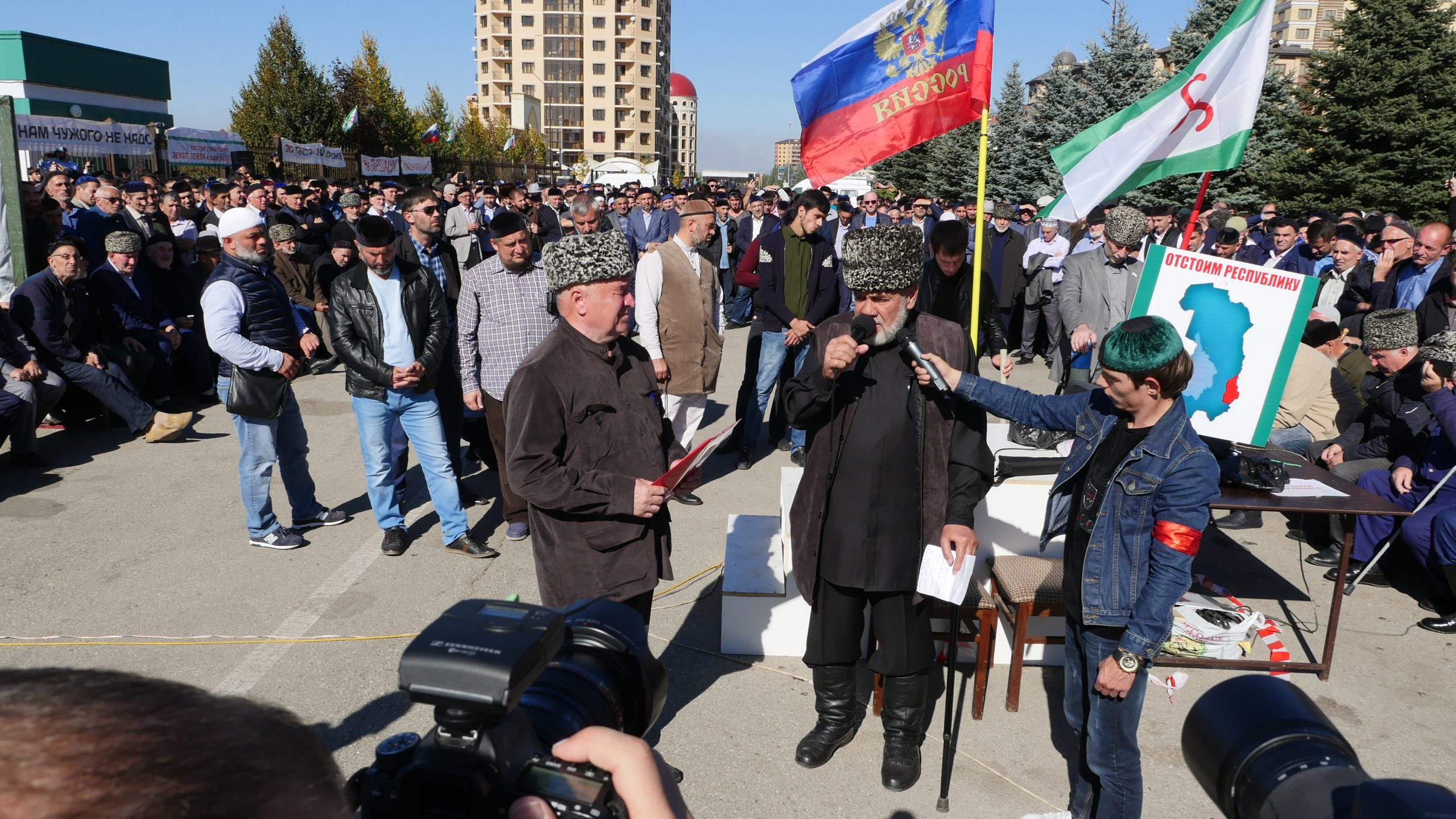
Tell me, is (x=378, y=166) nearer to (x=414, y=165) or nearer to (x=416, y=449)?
(x=414, y=165)

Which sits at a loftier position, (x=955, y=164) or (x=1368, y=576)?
(x=955, y=164)

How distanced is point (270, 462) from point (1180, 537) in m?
4.89

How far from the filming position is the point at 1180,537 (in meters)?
2.65

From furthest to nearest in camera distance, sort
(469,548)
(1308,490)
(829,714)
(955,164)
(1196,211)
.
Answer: (955,164) → (469,548) → (1196,211) → (1308,490) → (829,714)

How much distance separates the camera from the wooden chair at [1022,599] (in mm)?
3881

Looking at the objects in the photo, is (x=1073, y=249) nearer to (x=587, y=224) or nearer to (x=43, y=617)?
(x=587, y=224)

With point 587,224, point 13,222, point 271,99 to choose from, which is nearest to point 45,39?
point 271,99

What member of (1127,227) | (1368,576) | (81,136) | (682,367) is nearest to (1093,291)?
(1127,227)

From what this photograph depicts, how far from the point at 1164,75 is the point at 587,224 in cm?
2041

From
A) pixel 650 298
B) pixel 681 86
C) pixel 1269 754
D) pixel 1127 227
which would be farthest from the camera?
pixel 681 86

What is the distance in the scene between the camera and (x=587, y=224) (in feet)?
26.9

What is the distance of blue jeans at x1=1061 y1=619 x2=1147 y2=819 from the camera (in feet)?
9.29

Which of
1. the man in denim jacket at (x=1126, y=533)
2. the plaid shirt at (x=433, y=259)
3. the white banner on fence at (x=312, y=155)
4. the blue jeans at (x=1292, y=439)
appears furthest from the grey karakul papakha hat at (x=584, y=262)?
the white banner on fence at (x=312, y=155)

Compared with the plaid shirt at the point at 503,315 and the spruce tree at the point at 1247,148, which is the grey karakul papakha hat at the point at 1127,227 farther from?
the spruce tree at the point at 1247,148
